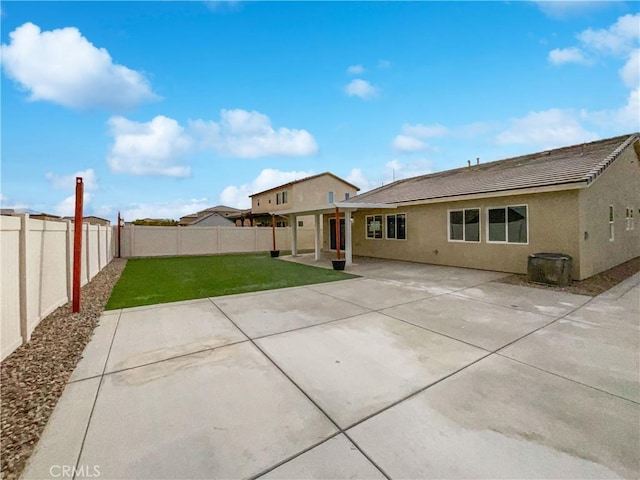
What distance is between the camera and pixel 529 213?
30.2 feet

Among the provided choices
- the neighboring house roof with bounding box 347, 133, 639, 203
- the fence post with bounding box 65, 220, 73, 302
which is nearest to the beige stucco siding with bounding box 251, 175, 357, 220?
the neighboring house roof with bounding box 347, 133, 639, 203

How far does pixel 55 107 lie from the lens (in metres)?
9.55

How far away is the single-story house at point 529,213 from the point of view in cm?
842

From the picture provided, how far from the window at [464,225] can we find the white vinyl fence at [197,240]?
12.4 m

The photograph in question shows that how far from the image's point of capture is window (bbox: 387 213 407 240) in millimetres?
13633

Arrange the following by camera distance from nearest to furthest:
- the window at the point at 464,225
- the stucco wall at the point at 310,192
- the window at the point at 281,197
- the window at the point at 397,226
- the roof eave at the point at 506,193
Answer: the roof eave at the point at 506,193
the window at the point at 464,225
the window at the point at 397,226
the stucco wall at the point at 310,192
the window at the point at 281,197

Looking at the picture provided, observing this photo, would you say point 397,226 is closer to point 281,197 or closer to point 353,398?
point 353,398

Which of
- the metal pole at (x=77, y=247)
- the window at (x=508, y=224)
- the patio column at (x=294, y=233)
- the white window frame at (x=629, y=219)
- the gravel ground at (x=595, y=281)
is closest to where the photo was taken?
the metal pole at (x=77, y=247)

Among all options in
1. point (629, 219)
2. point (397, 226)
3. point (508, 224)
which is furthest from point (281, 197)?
point (629, 219)

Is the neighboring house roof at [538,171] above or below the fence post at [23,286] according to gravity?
above

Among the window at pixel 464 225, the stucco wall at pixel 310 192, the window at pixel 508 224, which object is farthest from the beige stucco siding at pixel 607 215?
the stucco wall at pixel 310 192

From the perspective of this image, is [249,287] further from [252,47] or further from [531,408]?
[252,47]

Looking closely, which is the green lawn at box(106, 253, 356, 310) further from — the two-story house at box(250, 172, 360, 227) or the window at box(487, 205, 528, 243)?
the two-story house at box(250, 172, 360, 227)

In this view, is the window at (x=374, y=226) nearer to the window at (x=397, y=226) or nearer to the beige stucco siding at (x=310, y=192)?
the window at (x=397, y=226)
